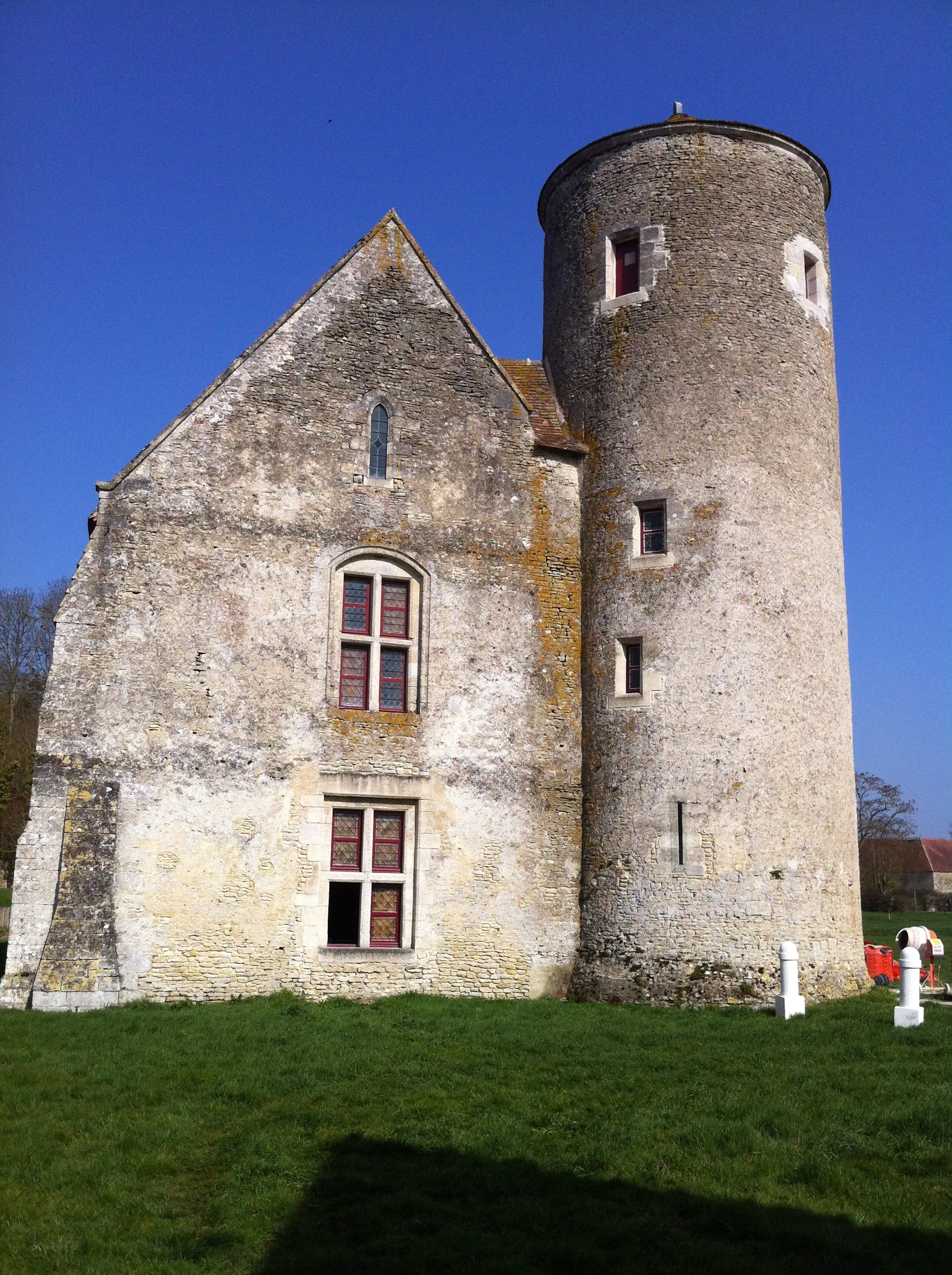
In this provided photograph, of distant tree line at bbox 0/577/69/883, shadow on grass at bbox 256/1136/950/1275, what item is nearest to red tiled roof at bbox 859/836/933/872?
distant tree line at bbox 0/577/69/883

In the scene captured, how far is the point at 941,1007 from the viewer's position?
50.4 feet

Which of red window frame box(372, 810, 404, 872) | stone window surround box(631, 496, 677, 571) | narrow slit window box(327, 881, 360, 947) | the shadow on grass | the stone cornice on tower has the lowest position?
the shadow on grass

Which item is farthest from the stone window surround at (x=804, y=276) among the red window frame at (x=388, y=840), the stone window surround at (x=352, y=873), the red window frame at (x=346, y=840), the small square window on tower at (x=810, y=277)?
A: the red window frame at (x=346, y=840)

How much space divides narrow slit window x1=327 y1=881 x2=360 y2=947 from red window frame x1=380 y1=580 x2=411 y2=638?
3846 millimetres

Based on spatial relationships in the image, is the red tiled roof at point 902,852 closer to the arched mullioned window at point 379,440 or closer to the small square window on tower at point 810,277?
the small square window on tower at point 810,277

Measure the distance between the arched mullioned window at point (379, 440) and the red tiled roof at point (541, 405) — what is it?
2.32 meters

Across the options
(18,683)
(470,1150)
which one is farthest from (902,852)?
(470,1150)

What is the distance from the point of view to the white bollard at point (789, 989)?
1481 centimetres

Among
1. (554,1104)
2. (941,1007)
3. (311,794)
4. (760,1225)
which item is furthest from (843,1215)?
(311,794)

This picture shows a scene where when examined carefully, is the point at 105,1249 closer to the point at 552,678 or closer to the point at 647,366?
the point at 552,678

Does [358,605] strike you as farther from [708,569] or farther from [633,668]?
[708,569]

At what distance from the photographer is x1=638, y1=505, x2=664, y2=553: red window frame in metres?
17.7

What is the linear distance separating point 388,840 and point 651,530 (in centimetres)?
640

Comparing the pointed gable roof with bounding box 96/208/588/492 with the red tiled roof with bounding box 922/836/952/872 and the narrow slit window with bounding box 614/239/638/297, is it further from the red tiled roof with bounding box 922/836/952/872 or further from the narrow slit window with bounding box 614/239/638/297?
the red tiled roof with bounding box 922/836/952/872
